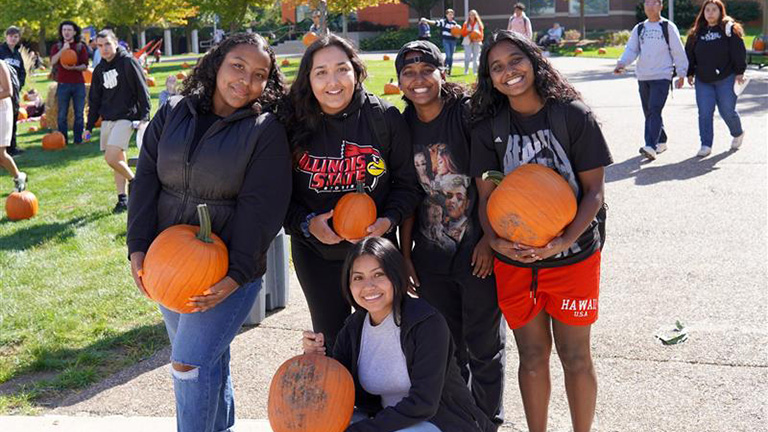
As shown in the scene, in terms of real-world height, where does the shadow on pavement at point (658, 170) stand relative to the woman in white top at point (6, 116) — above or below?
below

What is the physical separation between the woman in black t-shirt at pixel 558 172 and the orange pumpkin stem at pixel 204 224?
3.82ft

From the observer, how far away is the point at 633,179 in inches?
391

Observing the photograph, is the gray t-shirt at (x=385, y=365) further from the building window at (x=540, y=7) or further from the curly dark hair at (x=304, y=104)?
the building window at (x=540, y=7)

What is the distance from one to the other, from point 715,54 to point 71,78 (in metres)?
10.7

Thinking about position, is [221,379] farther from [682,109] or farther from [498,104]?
[682,109]

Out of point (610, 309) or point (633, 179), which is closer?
point (610, 309)

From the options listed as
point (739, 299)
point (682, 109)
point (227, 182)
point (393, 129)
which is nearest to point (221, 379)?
point (227, 182)

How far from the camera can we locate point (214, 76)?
3.67 m

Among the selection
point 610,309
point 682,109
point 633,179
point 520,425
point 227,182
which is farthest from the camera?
point 682,109

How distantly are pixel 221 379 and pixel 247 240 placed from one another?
69 cm

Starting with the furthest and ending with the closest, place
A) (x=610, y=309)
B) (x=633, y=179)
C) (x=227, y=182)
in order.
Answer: (x=633, y=179)
(x=610, y=309)
(x=227, y=182)

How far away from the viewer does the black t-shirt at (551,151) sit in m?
3.46

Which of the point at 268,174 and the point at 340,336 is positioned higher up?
the point at 268,174

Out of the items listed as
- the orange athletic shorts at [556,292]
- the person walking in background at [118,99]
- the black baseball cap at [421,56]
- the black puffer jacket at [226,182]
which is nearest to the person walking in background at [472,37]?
the person walking in background at [118,99]
